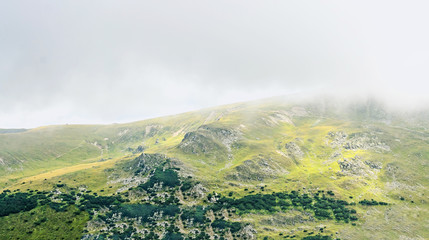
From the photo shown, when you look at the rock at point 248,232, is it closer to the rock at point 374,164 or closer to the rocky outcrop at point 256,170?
the rocky outcrop at point 256,170

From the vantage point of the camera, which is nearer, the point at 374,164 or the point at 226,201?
the point at 226,201

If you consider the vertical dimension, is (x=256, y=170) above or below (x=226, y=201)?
above

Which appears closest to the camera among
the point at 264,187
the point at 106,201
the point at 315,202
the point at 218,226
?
the point at 218,226

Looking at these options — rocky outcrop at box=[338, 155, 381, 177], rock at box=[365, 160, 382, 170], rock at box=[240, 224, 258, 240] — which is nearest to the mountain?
rock at box=[240, 224, 258, 240]

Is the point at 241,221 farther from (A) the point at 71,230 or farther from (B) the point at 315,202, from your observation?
(A) the point at 71,230

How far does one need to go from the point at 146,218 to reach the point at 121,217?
1407 cm

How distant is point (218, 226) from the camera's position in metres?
124

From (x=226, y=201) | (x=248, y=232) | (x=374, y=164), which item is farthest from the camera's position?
(x=374, y=164)

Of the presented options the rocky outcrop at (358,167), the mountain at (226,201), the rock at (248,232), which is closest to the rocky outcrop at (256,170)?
the mountain at (226,201)

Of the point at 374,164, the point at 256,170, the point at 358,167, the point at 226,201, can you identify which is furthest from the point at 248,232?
the point at 374,164

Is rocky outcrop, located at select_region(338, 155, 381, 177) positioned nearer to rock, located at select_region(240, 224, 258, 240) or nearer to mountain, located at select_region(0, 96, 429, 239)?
mountain, located at select_region(0, 96, 429, 239)

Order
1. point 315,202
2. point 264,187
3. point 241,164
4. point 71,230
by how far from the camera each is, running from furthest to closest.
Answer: point 241,164
point 264,187
point 315,202
point 71,230

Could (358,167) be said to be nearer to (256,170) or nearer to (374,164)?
(374,164)

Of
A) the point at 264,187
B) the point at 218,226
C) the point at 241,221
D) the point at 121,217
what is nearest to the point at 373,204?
the point at 264,187
